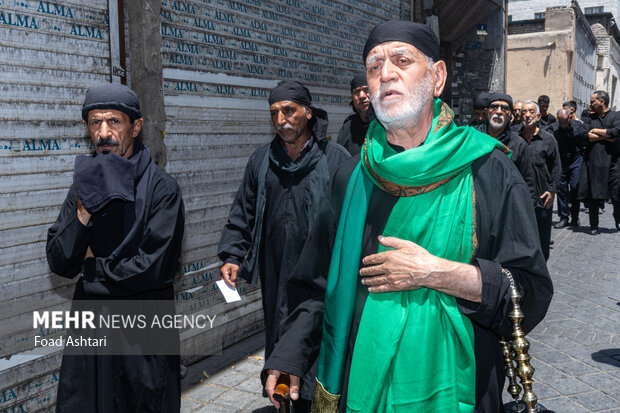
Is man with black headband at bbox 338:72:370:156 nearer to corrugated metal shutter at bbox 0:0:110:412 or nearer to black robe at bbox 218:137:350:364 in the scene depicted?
black robe at bbox 218:137:350:364

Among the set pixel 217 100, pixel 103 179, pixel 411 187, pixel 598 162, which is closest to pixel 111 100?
pixel 103 179

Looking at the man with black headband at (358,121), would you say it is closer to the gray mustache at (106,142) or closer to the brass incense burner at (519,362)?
the gray mustache at (106,142)

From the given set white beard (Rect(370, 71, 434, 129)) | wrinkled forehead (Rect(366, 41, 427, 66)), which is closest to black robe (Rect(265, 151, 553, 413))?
white beard (Rect(370, 71, 434, 129))

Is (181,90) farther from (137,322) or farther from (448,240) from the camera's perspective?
(448,240)

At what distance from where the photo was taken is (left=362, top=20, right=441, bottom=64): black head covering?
84.9 inches

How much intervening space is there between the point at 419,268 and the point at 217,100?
4738 mm

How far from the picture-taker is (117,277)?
3125 mm

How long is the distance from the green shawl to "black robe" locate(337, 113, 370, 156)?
3963 millimetres

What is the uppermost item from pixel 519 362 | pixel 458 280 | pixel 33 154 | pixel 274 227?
pixel 33 154

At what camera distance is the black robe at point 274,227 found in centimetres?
439

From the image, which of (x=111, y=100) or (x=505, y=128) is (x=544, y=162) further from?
(x=111, y=100)

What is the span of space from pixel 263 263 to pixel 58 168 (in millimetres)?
1669

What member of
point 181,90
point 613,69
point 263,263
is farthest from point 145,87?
point 613,69

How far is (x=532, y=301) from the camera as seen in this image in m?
2.00
